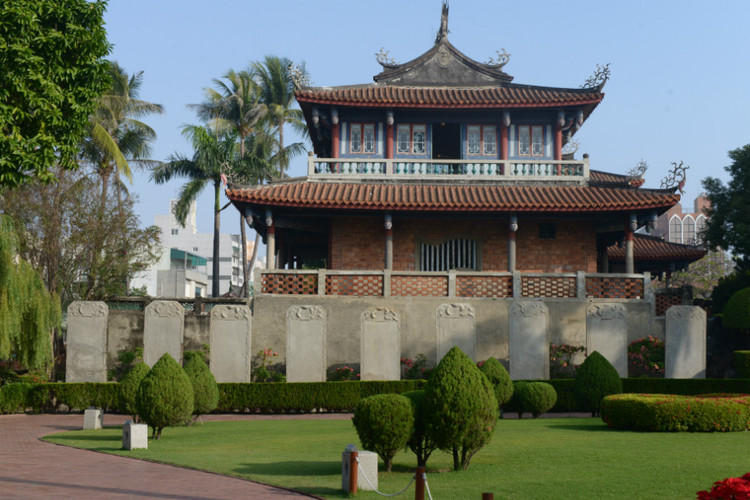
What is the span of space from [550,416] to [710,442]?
786cm

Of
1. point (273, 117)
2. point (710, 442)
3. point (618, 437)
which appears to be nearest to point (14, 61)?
point (618, 437)

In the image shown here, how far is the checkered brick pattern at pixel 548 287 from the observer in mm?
29641

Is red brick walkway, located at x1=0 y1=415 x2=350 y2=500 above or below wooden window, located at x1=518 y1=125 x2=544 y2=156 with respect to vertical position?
below

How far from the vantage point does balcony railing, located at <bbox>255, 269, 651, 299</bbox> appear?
29594 mm

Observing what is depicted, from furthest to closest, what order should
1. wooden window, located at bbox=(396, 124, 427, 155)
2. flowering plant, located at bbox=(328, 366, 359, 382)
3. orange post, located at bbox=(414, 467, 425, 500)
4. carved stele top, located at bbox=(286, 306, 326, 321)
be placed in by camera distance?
1. wooden window, located at bbox=(396, 124, 427, 155)
2. flowering plant, located at bbox=(328, 366, 359, 382)
3. carved stele top, located at bbox=(286, 306, 326, 321)
4. orange post, located at bbox=(414, 467, 425, 500)

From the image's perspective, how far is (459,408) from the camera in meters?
12.9

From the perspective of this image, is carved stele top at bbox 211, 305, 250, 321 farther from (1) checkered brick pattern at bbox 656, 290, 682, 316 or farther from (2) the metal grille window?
(1) checkered brick pattern at bbox 656, 290, 682, 316

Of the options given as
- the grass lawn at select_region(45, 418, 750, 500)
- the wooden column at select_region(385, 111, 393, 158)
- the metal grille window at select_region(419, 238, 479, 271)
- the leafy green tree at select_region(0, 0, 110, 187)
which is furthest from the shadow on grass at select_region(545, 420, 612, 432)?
the wooden column at select_region(385, 111, 393, 158)

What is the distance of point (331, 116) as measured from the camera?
34.0m

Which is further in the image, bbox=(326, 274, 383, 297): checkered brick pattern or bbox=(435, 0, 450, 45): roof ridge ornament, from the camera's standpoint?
bbox=(435, 0, 450, 45): roof ridge ornament

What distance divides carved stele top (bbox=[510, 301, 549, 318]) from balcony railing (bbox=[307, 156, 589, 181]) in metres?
7.61

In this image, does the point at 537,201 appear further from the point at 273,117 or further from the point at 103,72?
the point at 273,117

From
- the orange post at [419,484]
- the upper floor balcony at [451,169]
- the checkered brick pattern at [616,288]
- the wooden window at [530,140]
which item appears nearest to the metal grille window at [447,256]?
the upper floor balcony at [451,169]

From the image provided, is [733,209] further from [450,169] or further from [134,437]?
[134,437]
